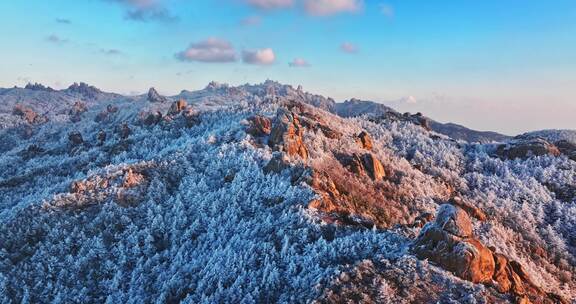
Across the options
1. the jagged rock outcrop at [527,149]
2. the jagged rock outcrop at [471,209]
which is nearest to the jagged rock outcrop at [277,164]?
the jagged rock outcrop at [471,209]

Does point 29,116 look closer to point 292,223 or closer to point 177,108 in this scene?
point 177,108

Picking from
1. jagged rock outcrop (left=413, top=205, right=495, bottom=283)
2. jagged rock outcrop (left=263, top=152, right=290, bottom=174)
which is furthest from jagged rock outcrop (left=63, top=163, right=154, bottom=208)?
jagged rock outcrop (left=413, top=205, right=495, bottom=283)

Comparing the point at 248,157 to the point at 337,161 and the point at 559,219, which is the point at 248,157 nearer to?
the point at 337,161

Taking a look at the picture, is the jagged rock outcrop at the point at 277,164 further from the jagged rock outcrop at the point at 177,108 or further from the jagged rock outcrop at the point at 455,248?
the jagged rock outcrop at the point at 177,108

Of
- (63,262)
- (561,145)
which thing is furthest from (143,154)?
(561,145)

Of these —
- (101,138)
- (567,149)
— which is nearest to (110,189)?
(101,138)

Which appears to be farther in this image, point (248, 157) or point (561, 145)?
point (561, 145)
